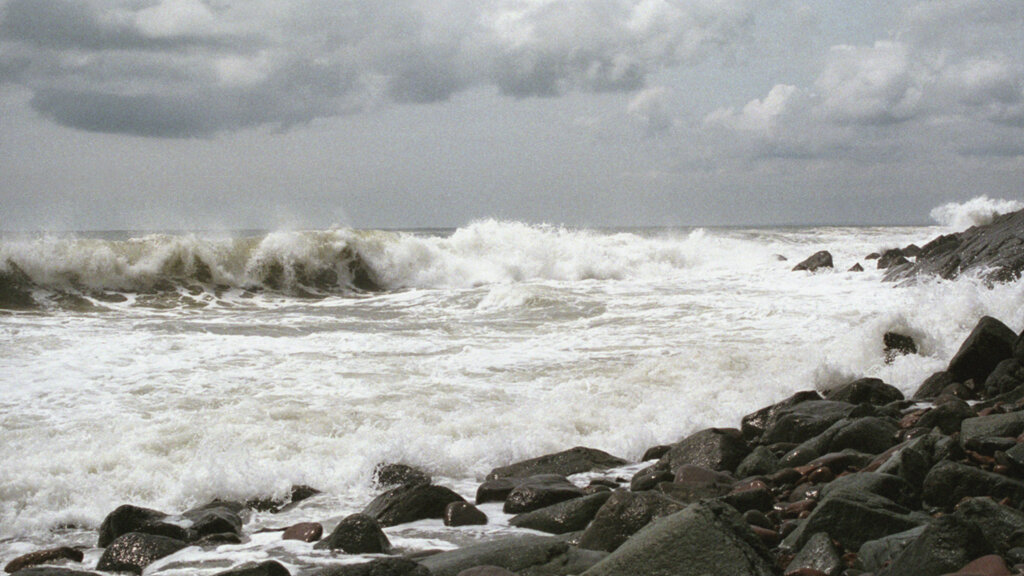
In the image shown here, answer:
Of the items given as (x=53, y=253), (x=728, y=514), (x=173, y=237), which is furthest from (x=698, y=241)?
(x=728, y=514)

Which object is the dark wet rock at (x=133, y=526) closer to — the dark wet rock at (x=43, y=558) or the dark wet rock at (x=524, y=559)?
the dark wet rock at (x=43, y=558)

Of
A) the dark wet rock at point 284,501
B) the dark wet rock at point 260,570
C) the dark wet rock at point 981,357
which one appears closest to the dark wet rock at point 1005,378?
the dark wet rock at point 981,357

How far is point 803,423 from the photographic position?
7.22 meters

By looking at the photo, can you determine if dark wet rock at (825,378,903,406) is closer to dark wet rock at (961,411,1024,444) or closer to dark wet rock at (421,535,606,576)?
dark wet rock at (961,411,1024,444)

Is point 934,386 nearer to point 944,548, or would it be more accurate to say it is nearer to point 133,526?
point 944,548

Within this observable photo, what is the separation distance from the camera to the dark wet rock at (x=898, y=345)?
980 centimetres

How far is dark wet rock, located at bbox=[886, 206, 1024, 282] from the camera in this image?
42.8ft

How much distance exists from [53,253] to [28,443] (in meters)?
13.0

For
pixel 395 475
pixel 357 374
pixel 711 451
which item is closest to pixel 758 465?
pixel 711 451

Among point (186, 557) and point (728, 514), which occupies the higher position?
point (728, 514)

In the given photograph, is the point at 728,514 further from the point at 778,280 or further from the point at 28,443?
the point at 778,280

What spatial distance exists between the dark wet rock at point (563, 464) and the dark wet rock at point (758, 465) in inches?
47.8

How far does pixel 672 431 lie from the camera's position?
8.08 m

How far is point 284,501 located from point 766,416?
14.4 ft
